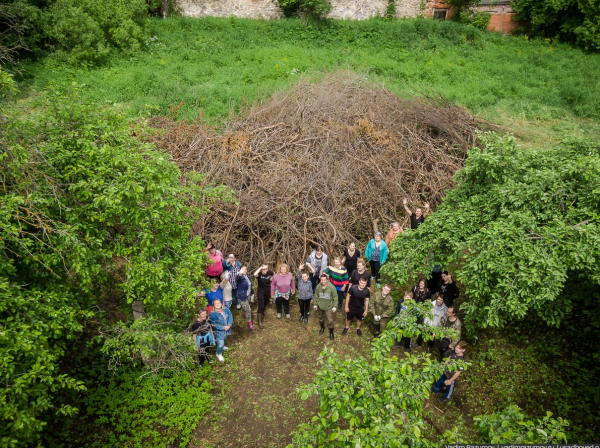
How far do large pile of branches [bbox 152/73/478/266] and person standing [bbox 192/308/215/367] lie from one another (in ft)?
7.68

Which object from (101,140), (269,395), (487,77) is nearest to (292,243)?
(269,395)

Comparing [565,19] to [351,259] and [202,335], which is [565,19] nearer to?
[351,259]

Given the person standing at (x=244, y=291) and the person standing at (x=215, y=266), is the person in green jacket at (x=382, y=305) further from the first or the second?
the person standing at (x=215, y=266)

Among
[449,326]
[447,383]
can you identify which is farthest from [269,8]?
[447,383]

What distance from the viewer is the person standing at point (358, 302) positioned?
748 centimetres

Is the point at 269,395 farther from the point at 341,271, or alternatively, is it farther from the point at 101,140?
the point at 101,140

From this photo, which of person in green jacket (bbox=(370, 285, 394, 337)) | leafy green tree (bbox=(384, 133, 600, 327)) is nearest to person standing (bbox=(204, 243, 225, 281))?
person in green jacket (bbox=(370, 285, 394, 337))

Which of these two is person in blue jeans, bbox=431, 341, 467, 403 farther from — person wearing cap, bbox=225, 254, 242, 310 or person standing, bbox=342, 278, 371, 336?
person wearing cap, bbox=225, 254, 242, 310

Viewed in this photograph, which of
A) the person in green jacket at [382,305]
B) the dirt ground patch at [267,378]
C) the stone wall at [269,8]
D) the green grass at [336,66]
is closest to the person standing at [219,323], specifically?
the dirt ground patch at [267,378]

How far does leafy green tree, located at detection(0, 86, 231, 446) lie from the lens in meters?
4.20

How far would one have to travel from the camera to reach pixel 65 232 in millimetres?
4566

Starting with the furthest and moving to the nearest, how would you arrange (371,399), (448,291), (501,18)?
(501,18)
(448,291)
(371,399)

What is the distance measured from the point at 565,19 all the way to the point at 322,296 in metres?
22.5

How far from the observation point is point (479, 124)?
13344 mm
